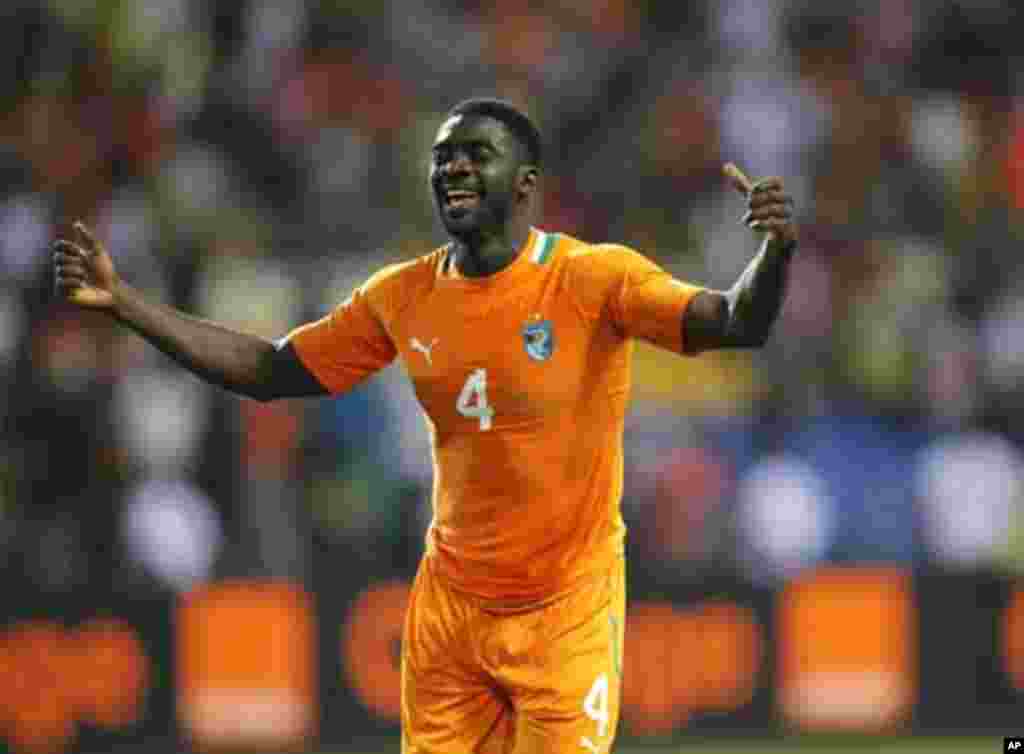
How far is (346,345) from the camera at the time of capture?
6.86 metres

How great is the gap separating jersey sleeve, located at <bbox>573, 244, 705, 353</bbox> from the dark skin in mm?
48

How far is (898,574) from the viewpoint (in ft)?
39.9

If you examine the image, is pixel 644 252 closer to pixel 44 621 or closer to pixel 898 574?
pixel 898 574

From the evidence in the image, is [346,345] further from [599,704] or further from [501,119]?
[599,704]

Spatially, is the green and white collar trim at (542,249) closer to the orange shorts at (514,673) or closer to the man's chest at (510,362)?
the man's chest at (510,362)

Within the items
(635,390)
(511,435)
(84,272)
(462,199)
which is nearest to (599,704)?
(511,435)

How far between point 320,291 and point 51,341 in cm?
152

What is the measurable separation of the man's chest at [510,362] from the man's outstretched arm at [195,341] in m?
0.64

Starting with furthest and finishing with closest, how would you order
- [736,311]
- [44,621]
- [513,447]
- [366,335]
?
[44,621], [366,335], [513,447], [736,311]

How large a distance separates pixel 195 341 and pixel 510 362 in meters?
1.04

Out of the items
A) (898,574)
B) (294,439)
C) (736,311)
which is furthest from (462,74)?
(736,311)

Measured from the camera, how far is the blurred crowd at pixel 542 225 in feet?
39.1

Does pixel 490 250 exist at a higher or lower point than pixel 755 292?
higher

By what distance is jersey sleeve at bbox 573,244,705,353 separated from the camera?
6.14m
